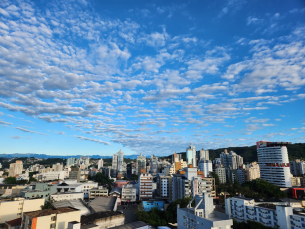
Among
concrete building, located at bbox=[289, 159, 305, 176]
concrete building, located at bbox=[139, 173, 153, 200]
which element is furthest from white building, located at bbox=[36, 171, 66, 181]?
concrete building, located at bbox=[289, 159, 305, 176]

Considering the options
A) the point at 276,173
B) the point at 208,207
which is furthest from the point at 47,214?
the point at 276,173

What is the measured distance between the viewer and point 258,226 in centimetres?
1504

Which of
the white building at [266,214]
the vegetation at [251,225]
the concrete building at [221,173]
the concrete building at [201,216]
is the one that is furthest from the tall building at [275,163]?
the concrete building at [201,216]

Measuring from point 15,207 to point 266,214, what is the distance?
25567 millimetres

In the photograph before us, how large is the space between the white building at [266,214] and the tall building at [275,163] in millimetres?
20040

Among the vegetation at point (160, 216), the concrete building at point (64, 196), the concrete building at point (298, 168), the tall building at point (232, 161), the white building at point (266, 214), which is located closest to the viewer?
the white building at point (266, 214)

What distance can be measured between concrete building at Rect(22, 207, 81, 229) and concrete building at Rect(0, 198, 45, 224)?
17.5ft

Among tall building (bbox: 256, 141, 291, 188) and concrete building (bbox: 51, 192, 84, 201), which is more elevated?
tall building (bbox: 256, 141, 291, 188)

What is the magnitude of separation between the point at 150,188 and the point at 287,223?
21.7 metres

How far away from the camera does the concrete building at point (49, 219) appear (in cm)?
1366

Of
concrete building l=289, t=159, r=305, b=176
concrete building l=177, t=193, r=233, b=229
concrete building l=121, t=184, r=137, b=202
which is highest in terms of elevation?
concrete building l=289, t=159, r=305, b=176

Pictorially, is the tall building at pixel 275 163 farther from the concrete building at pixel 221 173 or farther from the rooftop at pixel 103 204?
the rooftop at pixel 103 204

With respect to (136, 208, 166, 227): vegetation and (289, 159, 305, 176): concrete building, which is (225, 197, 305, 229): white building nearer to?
(136, 208, 166, 227): vegetation

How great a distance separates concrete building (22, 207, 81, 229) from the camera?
44.8ft
